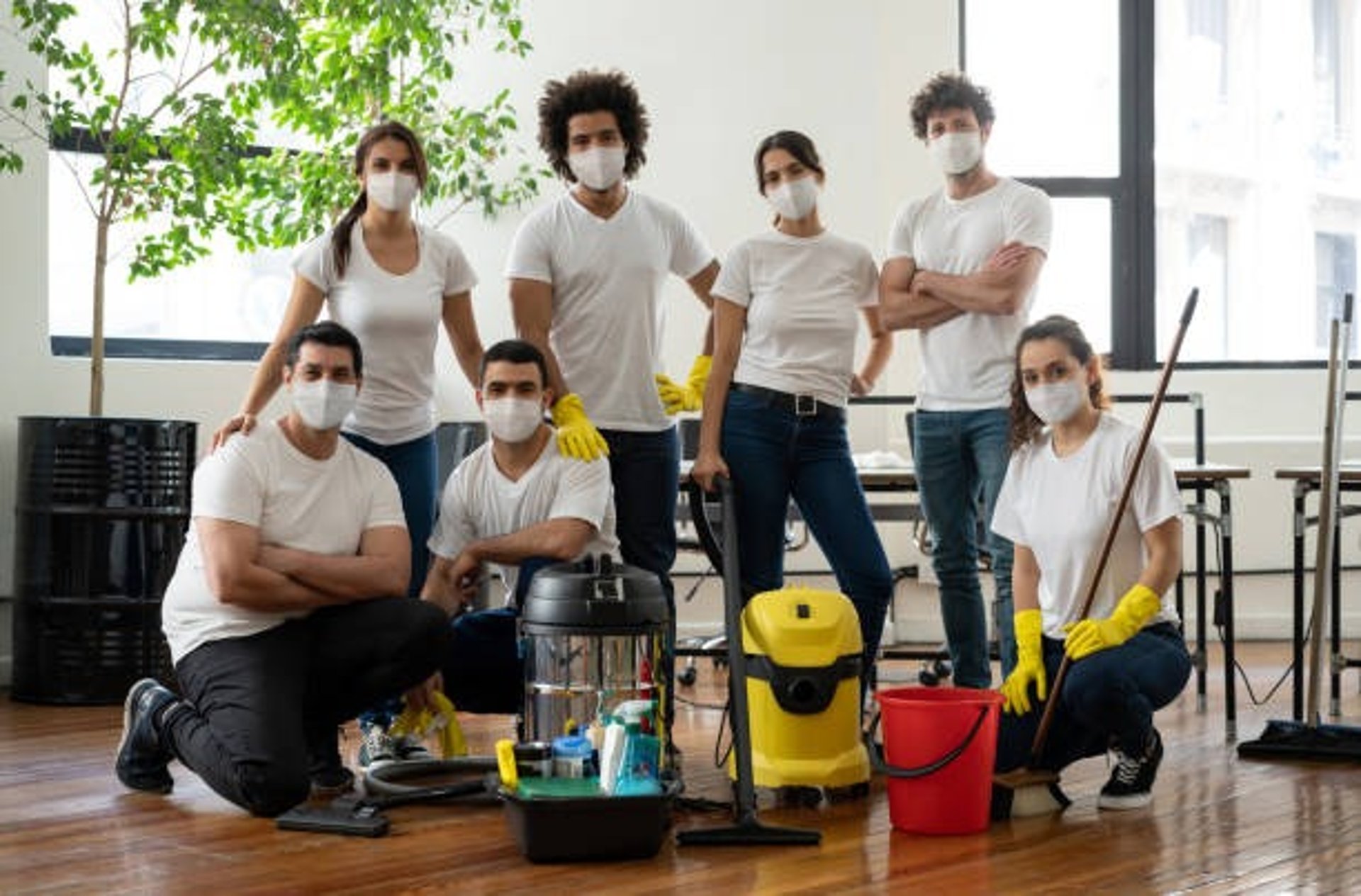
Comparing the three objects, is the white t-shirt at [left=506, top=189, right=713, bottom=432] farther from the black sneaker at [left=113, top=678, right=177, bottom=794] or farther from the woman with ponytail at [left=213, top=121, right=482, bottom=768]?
the black sneaker at [left=113, top=678, right=177, bottom=794]

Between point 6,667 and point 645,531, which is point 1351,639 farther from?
point 6,667

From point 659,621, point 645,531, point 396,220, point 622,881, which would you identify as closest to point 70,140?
point 396,220

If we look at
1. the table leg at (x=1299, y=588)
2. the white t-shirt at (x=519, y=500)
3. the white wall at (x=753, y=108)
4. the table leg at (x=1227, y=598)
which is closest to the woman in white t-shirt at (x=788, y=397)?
the white t-shirt at (x=519, y=500)

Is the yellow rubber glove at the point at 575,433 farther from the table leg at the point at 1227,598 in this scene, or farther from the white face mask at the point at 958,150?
the table leg at the point at 1227,598

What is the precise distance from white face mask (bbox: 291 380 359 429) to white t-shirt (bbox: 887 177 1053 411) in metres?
1.17

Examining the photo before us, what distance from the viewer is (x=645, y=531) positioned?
11.9 ft

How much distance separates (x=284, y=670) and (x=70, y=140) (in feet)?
8.99

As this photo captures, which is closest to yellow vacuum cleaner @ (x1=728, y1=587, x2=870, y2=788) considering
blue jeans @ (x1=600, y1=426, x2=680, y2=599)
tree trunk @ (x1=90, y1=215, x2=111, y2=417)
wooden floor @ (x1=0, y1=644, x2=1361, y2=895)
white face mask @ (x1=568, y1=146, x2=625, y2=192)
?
wooden floor @ (x1=0, y1=644, x2=1361, y2=895)

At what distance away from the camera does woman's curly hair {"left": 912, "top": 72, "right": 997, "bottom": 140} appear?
3.76m

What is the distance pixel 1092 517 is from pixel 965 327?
0.55 metres

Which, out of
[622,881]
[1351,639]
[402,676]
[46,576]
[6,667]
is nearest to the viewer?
[622,881]

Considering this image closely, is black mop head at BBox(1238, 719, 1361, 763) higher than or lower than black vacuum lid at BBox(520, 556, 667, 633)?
lower

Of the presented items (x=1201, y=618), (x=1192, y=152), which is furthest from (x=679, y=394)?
(x=1192, y=152)

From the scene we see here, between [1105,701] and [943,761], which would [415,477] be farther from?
[1105,701]
